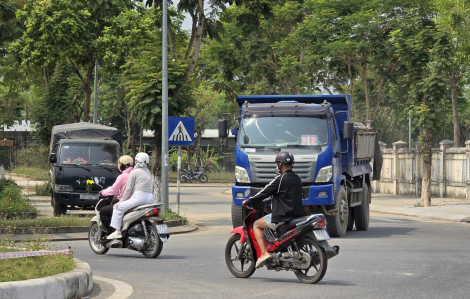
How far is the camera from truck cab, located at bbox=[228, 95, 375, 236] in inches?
535

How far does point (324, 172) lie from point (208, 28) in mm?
8307

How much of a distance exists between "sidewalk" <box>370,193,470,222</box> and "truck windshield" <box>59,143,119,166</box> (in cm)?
1035

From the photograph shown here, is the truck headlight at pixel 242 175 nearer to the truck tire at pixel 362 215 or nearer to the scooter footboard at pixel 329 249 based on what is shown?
the truck tire at pixel 362 215

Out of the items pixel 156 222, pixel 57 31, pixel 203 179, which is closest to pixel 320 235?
pixel 156 222

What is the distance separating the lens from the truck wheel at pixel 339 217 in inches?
560

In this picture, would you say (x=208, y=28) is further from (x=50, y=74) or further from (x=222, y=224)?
(x=50, y=74)

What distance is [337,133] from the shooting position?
578 inches

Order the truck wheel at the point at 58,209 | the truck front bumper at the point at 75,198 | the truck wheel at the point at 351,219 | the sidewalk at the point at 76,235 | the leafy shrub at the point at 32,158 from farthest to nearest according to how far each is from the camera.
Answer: the leafy shrub at the point at 32,158, the truck wheel at the point at 58,209, the truck front bumper at the point at 75,198, the truck wheel at the point at 351,219, the sidewalk at the point at 76,235

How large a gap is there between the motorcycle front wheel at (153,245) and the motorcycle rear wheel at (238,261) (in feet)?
7.04

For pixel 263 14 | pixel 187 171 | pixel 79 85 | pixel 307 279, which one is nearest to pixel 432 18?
pixel 263 14

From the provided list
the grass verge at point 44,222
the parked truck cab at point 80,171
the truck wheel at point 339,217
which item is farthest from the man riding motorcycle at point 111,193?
the parked truck cab at point 80,171

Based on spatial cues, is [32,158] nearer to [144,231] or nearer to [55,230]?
[55,230]

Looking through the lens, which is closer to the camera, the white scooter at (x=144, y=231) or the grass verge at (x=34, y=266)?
the grass verge at (x=34, y=266)

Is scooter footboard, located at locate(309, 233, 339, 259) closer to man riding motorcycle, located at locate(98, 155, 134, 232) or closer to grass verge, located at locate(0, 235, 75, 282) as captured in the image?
grass verge, located at locate(0, 235, 75, 282)
